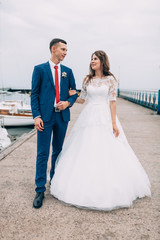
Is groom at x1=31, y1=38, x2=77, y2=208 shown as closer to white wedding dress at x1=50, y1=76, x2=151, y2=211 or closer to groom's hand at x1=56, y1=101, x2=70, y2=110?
groom's hand at x1=56, y1=101, x2=70, y2=110

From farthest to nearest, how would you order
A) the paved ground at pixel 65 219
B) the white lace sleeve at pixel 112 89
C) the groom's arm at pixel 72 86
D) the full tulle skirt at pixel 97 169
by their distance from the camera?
the white lace sleeve at pixel 112 89 → the groom's arm at pixel 72 86 → the full tulle skirt at pixel 97 169 → the paved ground at pixel 65 219

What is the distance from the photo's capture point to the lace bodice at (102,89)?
9.59 ft

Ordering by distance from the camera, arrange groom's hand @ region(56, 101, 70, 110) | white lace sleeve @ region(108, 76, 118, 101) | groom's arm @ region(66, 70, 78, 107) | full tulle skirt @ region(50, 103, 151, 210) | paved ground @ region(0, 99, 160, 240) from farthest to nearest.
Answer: white lace sleeve @ region(108, 76, 118, 101) → groom's arm @ region(66, 70, 78, 107) → groom's hand @ region(56, 101, 70, 110) → full tulle skirt @ region(50, 103, 151, 210) → paved ground @ region(0, 99, 160, 240)

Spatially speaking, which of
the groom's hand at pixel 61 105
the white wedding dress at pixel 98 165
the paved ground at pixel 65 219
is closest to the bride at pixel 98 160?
the white wedding dress at pixel 98 165

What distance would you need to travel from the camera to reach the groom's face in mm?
2666

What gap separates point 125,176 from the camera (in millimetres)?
2717

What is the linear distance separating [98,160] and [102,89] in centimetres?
101

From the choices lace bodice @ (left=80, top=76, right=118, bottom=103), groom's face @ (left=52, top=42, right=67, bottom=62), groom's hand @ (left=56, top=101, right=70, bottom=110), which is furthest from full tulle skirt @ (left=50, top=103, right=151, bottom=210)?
groom's face @ (left=52, top=42, right=67, bottom=62)

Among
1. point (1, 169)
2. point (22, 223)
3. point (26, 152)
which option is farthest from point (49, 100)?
point (26, 152)

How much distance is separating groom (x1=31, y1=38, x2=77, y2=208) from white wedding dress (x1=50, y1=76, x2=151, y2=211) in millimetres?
263

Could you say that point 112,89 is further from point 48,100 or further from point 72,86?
point 48,100

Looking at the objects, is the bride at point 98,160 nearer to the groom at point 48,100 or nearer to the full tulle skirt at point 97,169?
the full tulle skirt at point 97,169

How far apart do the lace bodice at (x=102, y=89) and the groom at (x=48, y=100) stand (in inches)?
12.8

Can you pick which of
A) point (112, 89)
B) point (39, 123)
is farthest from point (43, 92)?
point (112, 89)
